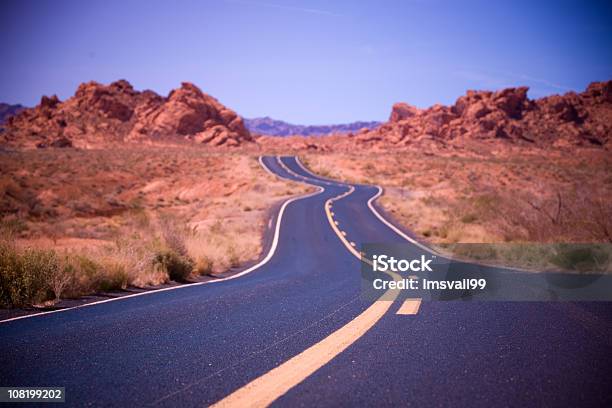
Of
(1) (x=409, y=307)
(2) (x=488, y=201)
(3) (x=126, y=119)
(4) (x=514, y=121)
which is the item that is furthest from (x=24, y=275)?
(4) (x=514, y=121)

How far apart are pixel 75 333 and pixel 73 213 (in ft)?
103

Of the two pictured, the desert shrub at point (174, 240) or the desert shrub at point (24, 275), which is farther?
the desert shrub at point (174, 240)

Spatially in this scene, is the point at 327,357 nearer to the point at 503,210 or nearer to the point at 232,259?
the point at 232,259

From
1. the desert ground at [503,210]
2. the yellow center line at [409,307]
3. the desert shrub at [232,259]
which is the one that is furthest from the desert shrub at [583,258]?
the desert shrub at [232,259]

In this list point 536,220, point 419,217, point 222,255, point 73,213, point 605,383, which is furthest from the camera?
point 73,213

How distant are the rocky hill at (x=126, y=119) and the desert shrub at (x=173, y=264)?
103488 mm

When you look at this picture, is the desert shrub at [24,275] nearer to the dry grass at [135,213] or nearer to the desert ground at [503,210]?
the dry grass at [135,213]

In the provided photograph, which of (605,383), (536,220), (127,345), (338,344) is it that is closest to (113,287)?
(127,345)

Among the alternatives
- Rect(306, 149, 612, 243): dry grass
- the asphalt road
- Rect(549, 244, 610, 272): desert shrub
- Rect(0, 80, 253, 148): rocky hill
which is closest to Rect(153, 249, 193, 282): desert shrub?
the asphalt road

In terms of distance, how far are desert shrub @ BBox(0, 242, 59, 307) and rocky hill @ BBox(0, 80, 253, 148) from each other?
4172 inches

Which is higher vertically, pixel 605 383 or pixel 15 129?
pixel 15 129

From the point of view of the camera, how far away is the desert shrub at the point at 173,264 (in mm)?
10079

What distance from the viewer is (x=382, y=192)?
44562 millimetres

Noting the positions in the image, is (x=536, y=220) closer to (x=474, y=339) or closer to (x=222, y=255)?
(x=222, y=255)
